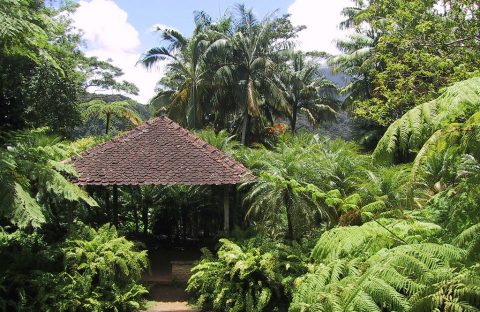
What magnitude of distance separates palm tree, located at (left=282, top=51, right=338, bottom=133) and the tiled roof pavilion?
59.7 feet

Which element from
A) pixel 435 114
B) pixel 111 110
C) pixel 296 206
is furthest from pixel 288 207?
pixel 111 110

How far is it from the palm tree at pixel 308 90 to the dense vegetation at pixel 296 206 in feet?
41.6

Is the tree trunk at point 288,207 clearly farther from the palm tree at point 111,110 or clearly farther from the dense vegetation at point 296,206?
the palm tree at point 111,110

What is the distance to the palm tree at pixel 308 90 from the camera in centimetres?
3028

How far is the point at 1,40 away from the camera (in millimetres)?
7402

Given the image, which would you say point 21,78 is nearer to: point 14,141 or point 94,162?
point 94,162

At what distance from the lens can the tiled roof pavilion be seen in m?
10.7

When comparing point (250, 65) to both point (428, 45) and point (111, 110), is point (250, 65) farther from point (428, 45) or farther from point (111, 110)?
point (428, 45)

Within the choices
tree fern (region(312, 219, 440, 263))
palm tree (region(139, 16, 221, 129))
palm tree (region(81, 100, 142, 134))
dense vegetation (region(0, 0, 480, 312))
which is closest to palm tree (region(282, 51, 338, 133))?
palm tree (region(139, 16, 221, 129))

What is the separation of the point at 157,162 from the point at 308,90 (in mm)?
20697

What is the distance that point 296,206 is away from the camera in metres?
10.5

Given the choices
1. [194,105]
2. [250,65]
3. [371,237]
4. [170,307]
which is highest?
[250,65]

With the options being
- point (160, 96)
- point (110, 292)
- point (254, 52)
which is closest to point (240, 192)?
point (110, 292)

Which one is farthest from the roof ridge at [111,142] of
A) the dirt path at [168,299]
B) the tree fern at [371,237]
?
the tree fern at [371,237]
